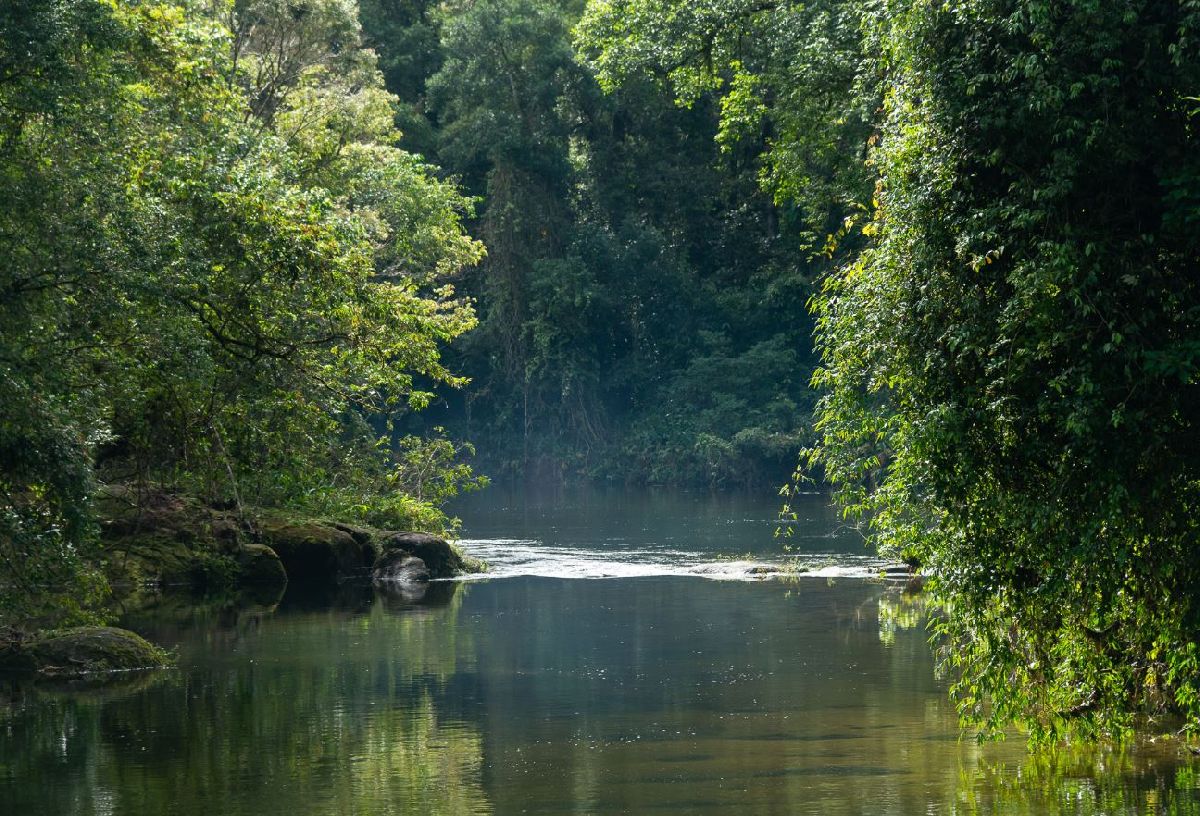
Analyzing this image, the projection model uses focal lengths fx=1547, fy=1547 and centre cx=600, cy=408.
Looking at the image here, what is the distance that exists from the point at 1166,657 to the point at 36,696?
39.4 ft

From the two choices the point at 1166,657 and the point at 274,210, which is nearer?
the point at 1166,657

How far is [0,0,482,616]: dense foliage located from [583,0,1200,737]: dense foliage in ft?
26.0

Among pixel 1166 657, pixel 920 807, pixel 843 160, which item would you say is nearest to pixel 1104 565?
pixel 1166 657

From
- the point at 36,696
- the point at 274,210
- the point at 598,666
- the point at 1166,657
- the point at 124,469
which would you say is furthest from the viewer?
the point at 124,469

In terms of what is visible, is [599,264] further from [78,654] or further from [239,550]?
[78,654]

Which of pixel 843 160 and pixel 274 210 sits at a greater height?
pixel 843 160

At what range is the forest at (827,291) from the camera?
1117cm

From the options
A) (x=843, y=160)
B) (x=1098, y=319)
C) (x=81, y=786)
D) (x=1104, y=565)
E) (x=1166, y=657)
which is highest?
(x=843, y=160)

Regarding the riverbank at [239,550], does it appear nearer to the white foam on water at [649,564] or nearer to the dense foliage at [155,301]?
the dense foliage at [155,301]

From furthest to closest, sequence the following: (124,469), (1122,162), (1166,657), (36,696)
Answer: (124,469), (36,696), (1166,657), (1122,162)

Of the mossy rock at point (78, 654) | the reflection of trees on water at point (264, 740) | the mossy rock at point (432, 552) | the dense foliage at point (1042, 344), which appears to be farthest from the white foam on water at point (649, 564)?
the dense foliage at point (1042, 344)

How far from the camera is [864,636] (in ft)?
68.8

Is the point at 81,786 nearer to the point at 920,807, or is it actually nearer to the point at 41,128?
the point at 920,807

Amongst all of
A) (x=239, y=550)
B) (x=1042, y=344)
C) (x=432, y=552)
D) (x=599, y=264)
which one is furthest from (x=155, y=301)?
(x=599, y=264)
